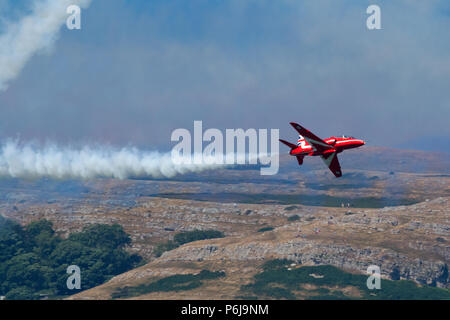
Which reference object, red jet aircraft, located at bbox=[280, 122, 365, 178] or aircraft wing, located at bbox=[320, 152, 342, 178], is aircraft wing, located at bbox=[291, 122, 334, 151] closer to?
red jet aircraft, located at bbox=[280, 122, 365, 178]

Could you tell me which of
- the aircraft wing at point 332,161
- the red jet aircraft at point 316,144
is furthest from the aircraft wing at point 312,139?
the aircraft wing at point 332,161

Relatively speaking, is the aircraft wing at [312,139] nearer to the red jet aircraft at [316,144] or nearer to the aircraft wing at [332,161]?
the red jet aircraft at [316,144]

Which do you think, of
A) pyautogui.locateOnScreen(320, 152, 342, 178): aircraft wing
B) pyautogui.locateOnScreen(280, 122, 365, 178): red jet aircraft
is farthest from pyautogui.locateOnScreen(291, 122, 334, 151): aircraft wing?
pyautogui.locateOnScreen(320, 152, 342, 178): aircraft wing

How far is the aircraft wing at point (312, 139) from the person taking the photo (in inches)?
5108

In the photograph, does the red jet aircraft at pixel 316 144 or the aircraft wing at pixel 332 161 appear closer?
the red jet aircraft at pixel 316 144

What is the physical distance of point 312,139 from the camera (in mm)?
129875

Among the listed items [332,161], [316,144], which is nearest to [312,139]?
[316,144]

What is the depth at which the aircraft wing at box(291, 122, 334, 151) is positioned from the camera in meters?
130
